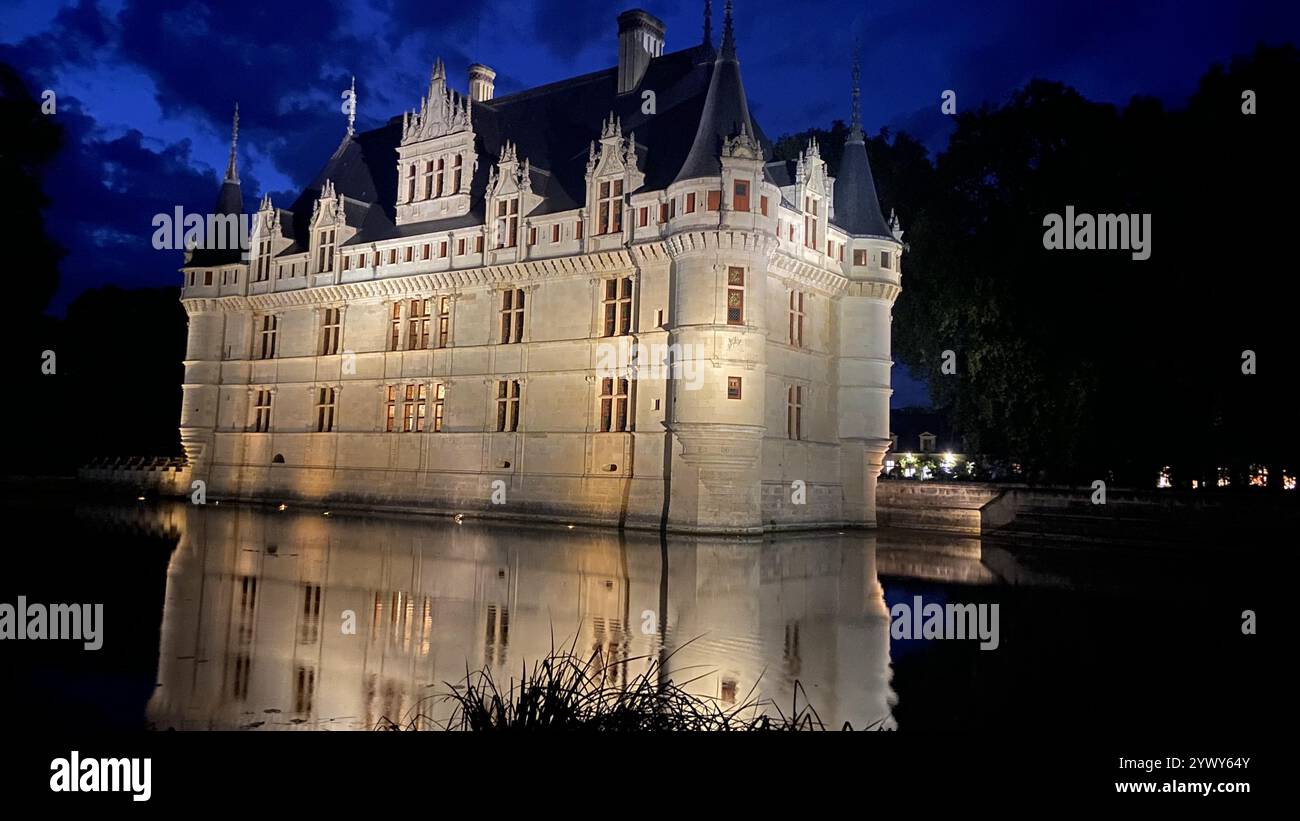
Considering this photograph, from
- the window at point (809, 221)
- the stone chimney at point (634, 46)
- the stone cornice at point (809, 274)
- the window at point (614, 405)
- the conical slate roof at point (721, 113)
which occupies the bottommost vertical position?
the window at point (614, 405)

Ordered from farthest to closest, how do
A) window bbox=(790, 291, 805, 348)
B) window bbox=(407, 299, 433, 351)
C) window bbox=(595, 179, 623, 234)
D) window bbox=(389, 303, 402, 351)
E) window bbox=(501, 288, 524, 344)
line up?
1. window bbox=(389, 303, 402, 351)
2. window bbox=(407, 299, 433, 351)
3. window bbox=(501, 288, 524, 344)
4. window bbox=(790, 291, 805, 348)
5. window bbox=(595, 179, 623, 234)

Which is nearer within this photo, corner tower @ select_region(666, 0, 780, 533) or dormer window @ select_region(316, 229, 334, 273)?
corner tower @ select_region(666, 0, 780, 533)

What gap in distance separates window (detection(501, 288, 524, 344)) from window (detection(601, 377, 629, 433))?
4259 millimetres

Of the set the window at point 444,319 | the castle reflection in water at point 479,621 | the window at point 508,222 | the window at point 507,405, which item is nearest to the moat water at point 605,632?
the castle reflection in water at point 479,621

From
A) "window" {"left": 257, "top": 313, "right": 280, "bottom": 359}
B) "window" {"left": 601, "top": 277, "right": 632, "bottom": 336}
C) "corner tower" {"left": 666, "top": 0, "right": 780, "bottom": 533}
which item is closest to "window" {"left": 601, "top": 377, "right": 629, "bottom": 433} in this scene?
"window" {"left": 601, "top": 277, "right": 632, "bottom": 336}

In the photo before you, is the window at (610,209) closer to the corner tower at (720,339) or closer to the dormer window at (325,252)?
the corner tower at (720,339)

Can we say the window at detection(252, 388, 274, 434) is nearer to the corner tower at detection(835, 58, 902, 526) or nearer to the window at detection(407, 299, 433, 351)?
the window at detection(407, 299, 433, 351)

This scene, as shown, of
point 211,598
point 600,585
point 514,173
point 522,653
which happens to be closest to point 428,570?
point 600,585

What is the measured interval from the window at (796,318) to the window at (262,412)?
73.8ft

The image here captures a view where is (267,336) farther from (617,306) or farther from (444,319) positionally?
(617,306)

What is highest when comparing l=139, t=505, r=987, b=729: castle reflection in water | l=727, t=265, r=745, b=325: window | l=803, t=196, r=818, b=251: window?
l=803, t=196, r=818, b=251: window

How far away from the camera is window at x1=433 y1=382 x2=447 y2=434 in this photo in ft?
117

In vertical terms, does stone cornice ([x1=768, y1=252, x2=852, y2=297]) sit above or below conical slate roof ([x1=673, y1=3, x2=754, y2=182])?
below

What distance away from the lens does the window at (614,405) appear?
103ft
